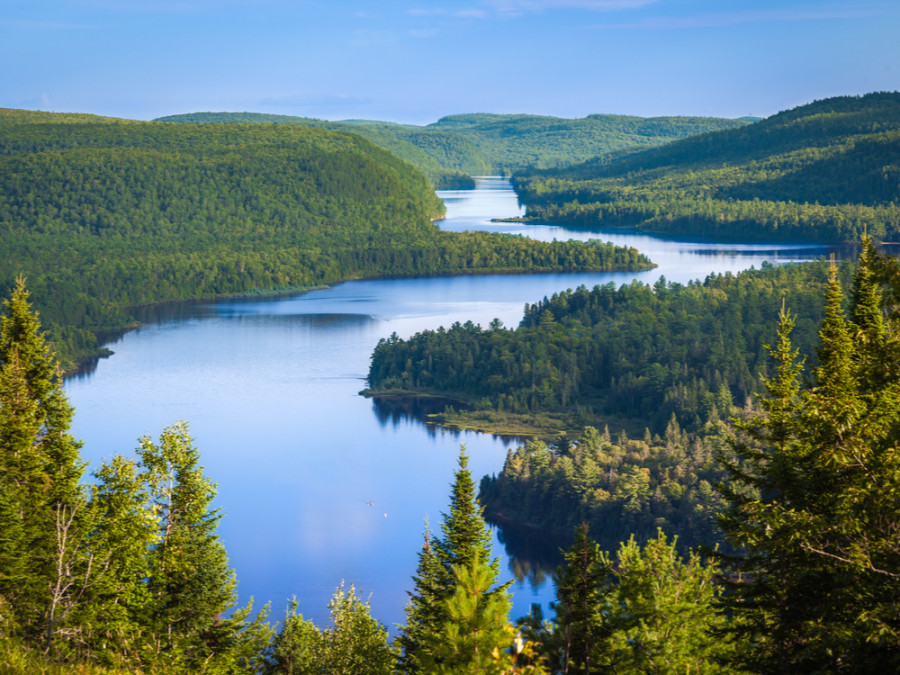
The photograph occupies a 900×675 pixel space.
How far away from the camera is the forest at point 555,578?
1573cm

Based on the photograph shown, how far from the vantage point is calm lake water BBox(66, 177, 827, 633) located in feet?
186

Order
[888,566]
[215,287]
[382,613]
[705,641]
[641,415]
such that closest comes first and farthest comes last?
1. [888,566]
2. [705,641]
3. [382,613]
4. [641,415]
5. [215,287]

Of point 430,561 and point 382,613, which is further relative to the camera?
point 382,613

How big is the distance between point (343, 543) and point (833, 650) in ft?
152

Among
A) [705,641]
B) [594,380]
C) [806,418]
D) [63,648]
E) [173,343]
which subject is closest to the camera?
[806,418]

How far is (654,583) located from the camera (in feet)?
78.3

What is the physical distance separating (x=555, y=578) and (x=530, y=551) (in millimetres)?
31626

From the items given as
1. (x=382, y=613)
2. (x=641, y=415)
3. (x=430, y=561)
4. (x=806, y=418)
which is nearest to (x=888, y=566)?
(x=806, y=418)

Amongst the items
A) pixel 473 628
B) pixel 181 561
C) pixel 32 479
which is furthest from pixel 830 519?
pixel 32 479

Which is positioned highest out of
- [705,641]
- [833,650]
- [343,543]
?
[833,650]

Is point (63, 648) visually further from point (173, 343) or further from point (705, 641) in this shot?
point (173, 343)

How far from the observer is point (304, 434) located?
3280 inches

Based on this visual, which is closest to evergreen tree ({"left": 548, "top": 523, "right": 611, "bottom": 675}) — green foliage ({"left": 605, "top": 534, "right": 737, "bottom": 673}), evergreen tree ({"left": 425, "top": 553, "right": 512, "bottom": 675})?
green foliage ({"left": 605, "top": 534, "right": 737, "bottom": 673})

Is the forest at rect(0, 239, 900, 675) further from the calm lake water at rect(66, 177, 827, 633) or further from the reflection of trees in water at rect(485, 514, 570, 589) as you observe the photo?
the reflection of trees in water at rect(485, 514, 570, 589)
